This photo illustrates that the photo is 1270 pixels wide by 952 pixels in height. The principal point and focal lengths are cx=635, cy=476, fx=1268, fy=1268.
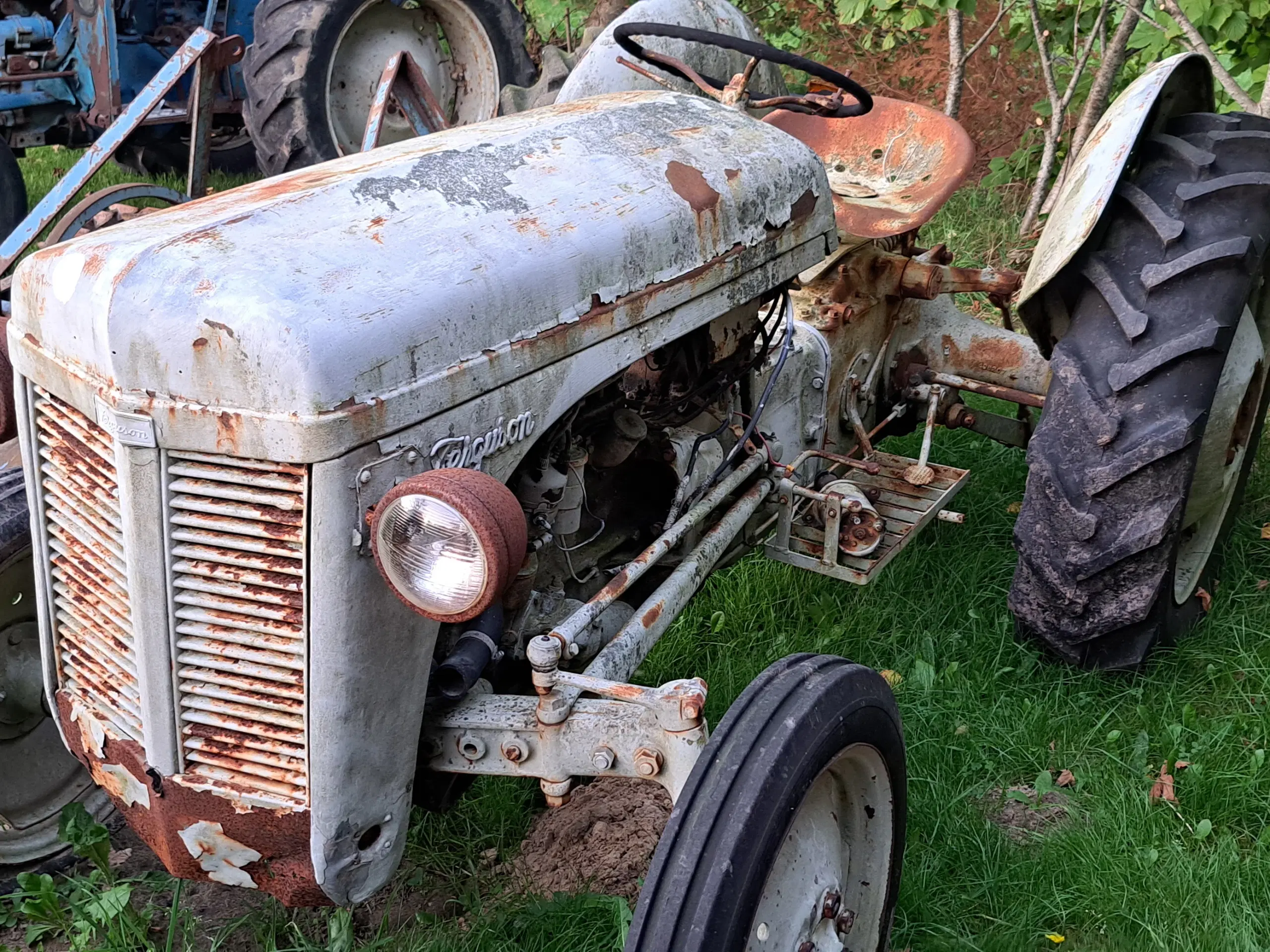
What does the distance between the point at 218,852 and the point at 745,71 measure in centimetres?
198

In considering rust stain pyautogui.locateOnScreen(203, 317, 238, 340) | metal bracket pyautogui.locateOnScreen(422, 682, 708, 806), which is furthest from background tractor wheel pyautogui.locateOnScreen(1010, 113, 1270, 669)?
rust stain pyautogui.locateOnScreen(203, 317, 238, 340)

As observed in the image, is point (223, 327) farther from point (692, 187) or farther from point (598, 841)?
point (598, 841)

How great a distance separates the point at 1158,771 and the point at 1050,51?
444cm

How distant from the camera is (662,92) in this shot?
275 centimetres

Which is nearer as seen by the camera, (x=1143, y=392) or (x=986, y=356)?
(x=1143, y=392)

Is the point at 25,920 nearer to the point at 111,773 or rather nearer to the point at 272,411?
the point at 111,773

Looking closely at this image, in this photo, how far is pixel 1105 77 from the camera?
5.16 m

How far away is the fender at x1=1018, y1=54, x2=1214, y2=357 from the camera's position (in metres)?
2.87

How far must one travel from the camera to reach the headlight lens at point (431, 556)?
170cm

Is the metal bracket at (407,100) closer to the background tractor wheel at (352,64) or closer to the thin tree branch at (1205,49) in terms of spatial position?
the thin tree branch at (1205,49)

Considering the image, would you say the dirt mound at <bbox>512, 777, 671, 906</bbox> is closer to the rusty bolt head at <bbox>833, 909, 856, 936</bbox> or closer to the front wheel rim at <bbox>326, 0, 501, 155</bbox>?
the rusty bolt head at <bbox>833, 909, 856, 936</bbox>

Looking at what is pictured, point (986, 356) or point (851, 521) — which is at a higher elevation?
point (986, 356)

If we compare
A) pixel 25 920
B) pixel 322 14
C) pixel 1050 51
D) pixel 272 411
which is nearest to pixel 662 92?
pixel 272 411

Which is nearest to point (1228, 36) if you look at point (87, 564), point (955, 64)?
point (955, 64)
